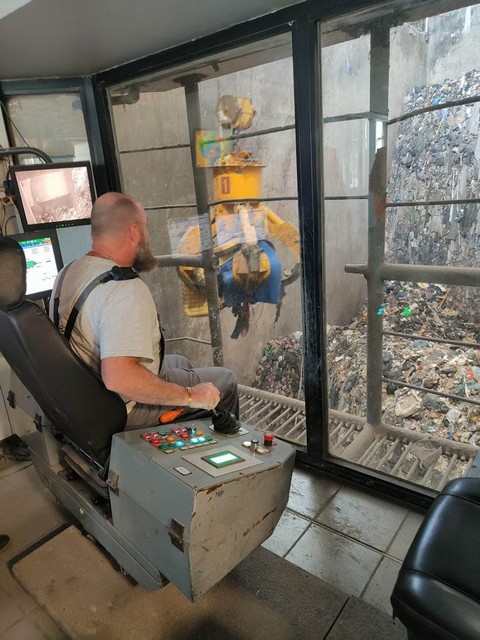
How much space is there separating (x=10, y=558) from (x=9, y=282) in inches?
45.2

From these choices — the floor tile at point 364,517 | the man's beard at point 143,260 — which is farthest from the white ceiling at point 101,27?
the floor tile at point 364,517

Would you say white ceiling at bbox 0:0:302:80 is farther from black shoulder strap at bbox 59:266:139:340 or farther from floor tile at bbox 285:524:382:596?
floor tile at bbox 285:524:382:596

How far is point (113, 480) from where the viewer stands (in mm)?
1292

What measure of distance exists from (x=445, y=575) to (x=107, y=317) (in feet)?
3.54

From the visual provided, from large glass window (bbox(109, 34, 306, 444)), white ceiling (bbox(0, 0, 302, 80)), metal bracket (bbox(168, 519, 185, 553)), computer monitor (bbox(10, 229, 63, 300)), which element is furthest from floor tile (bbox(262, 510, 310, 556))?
white ceiling (bbox(0, 0, 302, 80))

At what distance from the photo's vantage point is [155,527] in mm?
1165

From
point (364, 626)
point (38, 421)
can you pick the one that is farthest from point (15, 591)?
point (364, 626)

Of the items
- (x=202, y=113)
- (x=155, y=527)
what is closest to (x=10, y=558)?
(x=155, y=527)

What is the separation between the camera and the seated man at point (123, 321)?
4.12ft

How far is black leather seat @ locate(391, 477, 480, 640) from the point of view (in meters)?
0.83

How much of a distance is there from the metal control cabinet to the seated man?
15 cm

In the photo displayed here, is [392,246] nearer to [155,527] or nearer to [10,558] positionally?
[155,527]

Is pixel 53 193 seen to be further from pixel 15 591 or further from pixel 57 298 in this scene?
pixel 15 591

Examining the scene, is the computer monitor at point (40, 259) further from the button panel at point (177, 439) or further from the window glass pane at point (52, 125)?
the button panel at point (177, 439)
